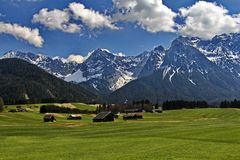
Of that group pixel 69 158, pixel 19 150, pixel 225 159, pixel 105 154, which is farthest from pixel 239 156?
pixel 19 150

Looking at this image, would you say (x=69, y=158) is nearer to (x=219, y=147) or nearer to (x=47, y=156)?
(x=47, y=156)

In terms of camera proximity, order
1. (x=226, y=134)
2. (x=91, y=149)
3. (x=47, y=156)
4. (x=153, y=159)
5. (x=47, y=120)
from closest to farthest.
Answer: (x=153, y=159)
(x=47, y=156)
(x=91, y=149)
(x=226, y=134)
(x=47, y=120)

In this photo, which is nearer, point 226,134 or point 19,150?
point 19,150

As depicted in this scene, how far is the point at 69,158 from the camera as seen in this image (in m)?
38.7

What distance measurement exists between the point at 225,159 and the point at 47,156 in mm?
16697

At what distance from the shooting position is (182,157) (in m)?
38.7

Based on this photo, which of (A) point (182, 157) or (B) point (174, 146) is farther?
(B) point (174, 146)

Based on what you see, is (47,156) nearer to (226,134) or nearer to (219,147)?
(219,147)

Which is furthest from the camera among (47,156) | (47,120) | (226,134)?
(47,120)

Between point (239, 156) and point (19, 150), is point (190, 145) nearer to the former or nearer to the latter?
point (239, 156)

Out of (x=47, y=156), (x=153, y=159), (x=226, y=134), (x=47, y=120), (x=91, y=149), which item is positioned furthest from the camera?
(x=47, y=120)

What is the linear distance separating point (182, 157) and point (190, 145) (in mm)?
10652

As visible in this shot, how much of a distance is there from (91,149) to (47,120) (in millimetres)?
117105

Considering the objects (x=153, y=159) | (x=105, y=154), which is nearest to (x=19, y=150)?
(x=105, y=154)
